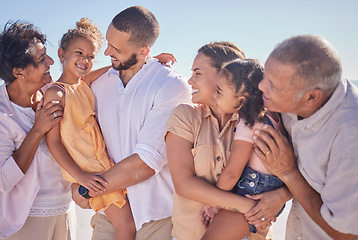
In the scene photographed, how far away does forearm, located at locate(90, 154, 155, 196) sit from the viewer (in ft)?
8.57

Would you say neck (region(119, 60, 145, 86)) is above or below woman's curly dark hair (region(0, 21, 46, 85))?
below

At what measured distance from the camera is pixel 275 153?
206 cm

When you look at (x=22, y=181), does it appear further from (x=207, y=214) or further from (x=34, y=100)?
(x=207, y=214)

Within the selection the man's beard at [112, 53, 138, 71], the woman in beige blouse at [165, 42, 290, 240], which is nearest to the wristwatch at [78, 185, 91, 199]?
the woman in beige blouse at [165, 42, 290, 240]

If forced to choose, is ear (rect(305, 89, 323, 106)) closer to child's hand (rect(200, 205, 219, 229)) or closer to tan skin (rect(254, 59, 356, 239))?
tan skin (rect(254, 59, 356, 239))

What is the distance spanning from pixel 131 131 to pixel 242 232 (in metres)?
1.12

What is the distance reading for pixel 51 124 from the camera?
2.72 meters

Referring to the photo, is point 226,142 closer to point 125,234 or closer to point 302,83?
point 302,83

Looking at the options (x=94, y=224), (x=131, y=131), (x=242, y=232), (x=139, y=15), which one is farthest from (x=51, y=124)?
(x=242, y=232)

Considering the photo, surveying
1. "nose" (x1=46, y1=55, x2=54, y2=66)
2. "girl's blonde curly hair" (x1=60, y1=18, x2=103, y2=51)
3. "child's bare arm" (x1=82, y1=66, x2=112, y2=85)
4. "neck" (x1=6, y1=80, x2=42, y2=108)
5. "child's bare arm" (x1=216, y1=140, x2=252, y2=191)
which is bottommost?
"child's bare arm" (x1=216, y1=140, x2=252, y2=191)

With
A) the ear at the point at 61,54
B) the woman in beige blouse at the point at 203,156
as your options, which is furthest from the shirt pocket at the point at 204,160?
the ear at the point at 61,54

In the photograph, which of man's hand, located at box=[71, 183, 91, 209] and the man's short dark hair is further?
the man's short dark hair

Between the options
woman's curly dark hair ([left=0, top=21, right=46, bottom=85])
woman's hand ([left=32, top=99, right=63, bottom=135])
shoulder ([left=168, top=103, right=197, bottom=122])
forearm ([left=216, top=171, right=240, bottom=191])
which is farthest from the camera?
woman's curly dark hair ([left=0, top=21, right=46, bottom=85])

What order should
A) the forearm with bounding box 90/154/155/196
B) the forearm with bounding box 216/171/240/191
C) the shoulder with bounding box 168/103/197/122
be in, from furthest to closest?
1. the forearm with bounding box 90/154/155/196
2. the shoulder with bounding box 168/103/197/122
3. the forearm with bounding box 216/171/240/191
